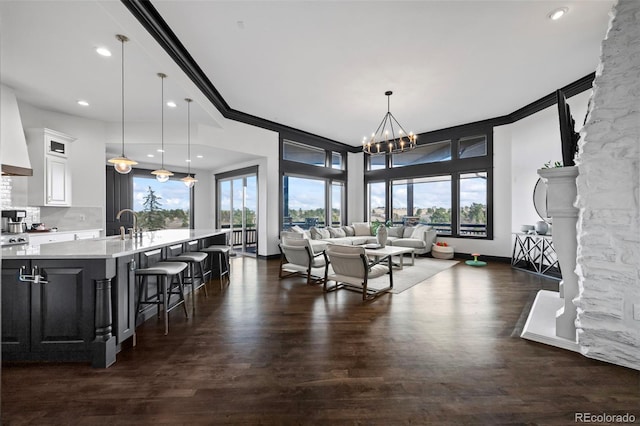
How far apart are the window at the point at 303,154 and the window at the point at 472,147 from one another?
388 cm

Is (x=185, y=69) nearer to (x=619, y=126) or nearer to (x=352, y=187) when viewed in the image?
(x=619, y=126)

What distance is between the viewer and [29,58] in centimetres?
348

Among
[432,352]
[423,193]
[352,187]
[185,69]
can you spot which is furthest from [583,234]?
[352,187]

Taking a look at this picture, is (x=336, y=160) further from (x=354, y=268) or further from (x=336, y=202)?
(x=354, y=268)

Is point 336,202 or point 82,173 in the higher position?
point 82,173

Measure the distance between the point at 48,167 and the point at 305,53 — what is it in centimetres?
462

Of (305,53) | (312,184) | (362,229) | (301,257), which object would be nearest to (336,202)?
(312,184)

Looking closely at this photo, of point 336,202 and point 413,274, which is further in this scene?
point 336,202

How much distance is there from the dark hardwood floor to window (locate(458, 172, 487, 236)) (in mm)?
4377

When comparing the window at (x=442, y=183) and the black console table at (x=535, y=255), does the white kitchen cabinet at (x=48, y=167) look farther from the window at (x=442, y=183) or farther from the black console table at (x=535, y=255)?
the black console table at (x=535, y=255)

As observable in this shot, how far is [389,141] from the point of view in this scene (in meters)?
5.96

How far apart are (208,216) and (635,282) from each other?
9064 millimetres

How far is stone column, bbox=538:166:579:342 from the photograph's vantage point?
271 centimetres

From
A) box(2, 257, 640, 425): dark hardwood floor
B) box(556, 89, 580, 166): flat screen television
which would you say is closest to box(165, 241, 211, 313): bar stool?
box(2, 257, 640, 425): dark hardwood floor
